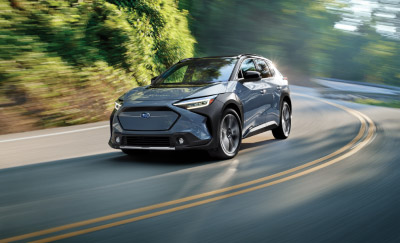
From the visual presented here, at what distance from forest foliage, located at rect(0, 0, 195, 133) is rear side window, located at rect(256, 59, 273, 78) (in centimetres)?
553

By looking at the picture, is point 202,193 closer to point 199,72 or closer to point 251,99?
point 251,99

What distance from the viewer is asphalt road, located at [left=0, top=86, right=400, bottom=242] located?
15.7ft

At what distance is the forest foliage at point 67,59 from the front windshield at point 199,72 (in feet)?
14.7

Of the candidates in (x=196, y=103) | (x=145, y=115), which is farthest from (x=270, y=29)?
(x=145, y=115)

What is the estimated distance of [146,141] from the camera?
7.98 metres

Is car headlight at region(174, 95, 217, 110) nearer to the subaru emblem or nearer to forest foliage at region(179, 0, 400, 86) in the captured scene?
the subaru emblem

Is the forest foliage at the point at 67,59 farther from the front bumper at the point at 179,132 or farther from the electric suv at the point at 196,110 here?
the front bumper at the point at 179,132

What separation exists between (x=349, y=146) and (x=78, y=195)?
566 cm

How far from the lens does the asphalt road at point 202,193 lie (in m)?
4.79

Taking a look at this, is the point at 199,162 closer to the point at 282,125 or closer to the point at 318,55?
the point at 282,125

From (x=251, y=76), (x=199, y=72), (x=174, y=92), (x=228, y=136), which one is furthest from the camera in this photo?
(x=199, y=72)

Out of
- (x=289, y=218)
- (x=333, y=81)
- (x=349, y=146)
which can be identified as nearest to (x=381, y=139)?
(x=349, y=146)

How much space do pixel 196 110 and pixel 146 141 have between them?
0.90 metres

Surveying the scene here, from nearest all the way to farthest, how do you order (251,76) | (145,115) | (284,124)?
1. (145,115)
2. (251,76)
3. (284,124)
